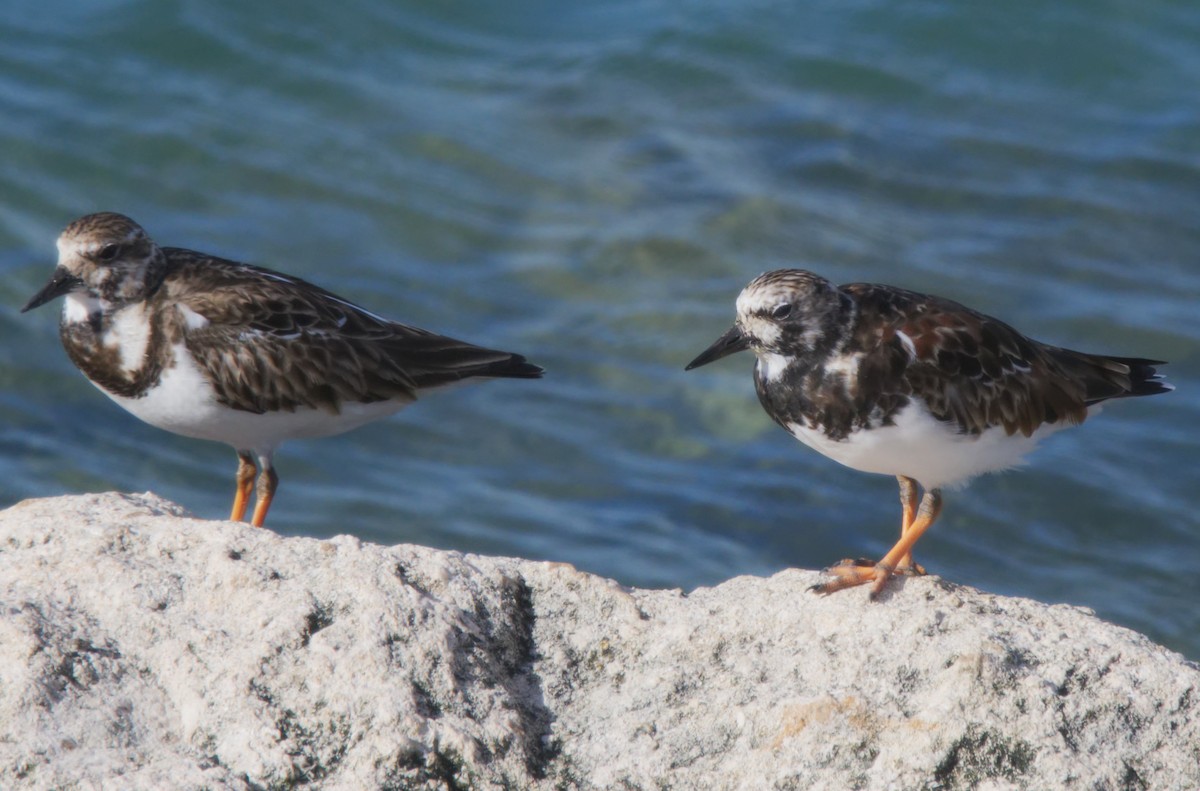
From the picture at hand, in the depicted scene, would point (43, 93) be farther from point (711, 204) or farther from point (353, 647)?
point (353, 647)

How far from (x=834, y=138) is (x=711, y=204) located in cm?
165

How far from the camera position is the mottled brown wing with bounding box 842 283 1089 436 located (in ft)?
15.1

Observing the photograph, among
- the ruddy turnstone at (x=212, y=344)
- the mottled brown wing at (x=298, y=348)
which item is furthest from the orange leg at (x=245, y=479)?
the mottled brown wing at (x=298, y=348)

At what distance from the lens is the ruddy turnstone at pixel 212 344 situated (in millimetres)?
5379

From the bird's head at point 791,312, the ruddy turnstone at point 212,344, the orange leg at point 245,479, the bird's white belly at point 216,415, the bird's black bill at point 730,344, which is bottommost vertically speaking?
the orange leg at point 245,479

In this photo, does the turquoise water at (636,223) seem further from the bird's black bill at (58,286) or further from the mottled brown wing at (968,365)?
the mottled brown wing at (968,365)

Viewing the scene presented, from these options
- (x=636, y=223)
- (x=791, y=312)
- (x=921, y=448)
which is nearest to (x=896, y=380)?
(x=921, y=448)

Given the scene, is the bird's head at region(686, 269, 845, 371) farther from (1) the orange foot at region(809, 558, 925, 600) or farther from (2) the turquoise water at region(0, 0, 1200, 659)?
(2) the turquoise water at region(0, 0, 1200, 659)

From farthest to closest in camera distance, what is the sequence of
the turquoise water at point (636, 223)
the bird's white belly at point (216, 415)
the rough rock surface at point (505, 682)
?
the turquoise water at point (636, 223)
the bird's white belly at point (216, 415)
the rough rock surface at point (505, 682)

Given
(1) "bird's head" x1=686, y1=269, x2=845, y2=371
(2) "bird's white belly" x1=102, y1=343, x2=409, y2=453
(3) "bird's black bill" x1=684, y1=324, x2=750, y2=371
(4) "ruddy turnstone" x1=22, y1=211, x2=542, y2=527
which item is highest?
(1) "bird's head" x1=686, y1=269, x2=845, y2=371

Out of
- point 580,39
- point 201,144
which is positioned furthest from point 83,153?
point 580,39

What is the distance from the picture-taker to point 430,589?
3.69 meters

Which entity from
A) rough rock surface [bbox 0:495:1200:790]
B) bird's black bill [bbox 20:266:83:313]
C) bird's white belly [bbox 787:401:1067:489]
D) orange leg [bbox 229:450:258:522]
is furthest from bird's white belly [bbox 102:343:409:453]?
bird's white belly [bbox 787:401:1067:489]

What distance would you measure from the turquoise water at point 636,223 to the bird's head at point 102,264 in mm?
2923
